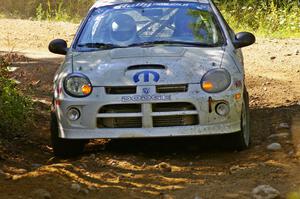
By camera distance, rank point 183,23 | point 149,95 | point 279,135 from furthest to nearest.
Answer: point 183,23, point 279,135, point 149,95

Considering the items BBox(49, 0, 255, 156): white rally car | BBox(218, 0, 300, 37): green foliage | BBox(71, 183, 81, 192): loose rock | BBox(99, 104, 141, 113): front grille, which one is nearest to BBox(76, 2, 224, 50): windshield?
BBox(49, 0, 255, 156): white rally car

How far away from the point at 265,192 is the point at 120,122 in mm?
1928

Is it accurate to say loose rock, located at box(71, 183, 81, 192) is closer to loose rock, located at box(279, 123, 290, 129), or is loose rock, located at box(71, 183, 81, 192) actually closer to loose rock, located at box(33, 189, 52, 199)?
loose rock, located at box(33, 189, 52, 199)

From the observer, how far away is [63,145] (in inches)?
290

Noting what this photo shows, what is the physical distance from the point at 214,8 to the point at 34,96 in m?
3.49

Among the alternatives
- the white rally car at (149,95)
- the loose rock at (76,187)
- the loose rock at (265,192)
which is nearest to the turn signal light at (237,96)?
the white rally car at (149,95)

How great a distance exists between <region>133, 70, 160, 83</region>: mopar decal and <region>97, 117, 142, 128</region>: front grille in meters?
0.36

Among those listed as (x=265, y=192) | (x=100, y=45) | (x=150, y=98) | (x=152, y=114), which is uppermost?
(x=100, y=45)

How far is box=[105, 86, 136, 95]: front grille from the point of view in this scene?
6.98 m

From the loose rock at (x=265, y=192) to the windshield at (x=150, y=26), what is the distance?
2454 millimetres

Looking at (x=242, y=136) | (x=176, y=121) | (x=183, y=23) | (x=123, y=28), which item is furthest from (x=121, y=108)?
(x=183, y=23)

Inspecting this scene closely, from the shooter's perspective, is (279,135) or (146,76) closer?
(146,76)

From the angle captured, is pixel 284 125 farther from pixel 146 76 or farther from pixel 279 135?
pixel 146 76

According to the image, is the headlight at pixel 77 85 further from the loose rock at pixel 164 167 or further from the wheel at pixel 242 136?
the wheel at pixel 242 136
